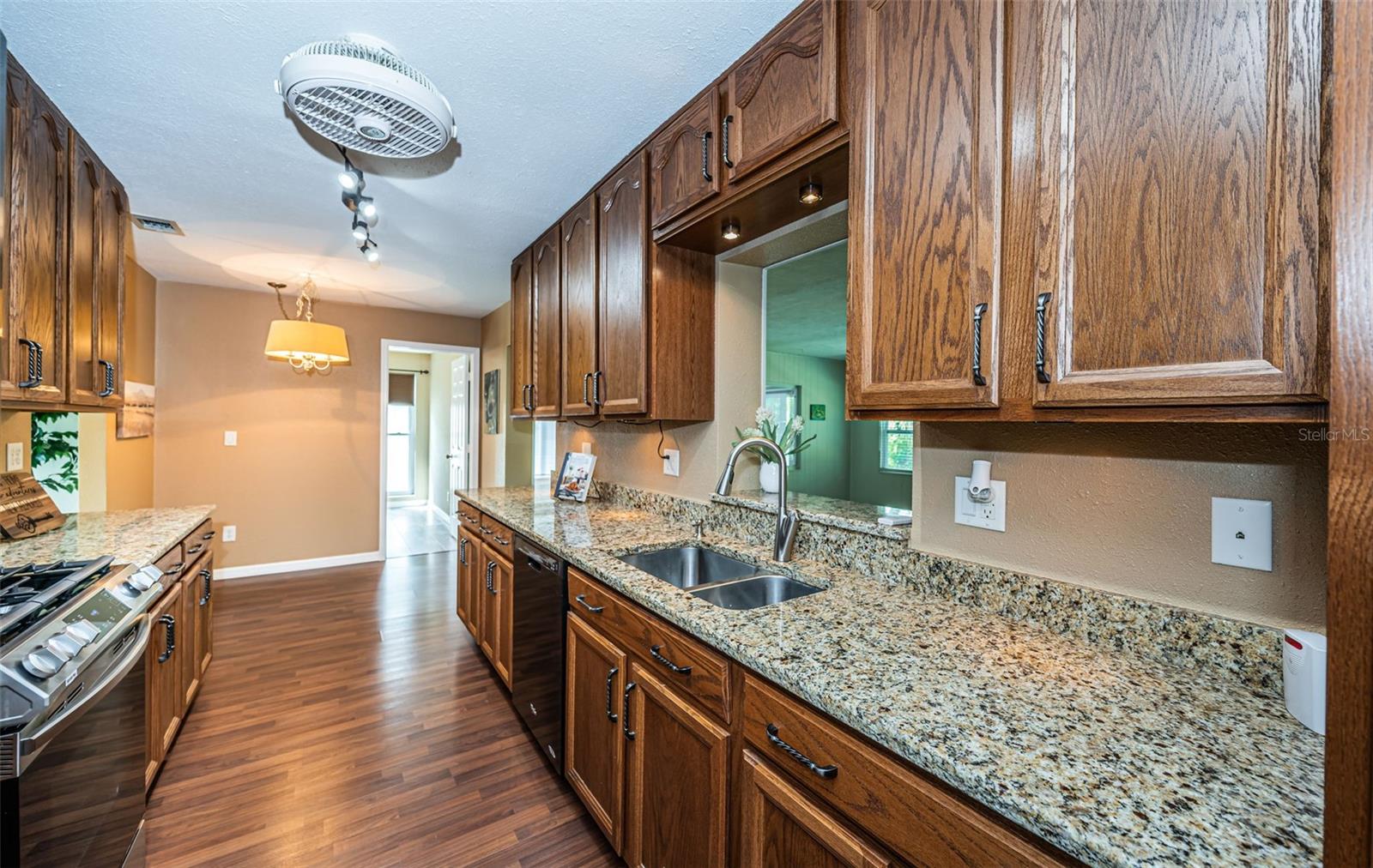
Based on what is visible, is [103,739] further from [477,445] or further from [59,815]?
[477,445]

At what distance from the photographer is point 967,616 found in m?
1.25

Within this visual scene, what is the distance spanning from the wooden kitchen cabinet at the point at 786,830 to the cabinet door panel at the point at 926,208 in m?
0.75

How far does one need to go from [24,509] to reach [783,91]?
124 inches

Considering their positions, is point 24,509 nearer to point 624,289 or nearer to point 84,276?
point 84,276

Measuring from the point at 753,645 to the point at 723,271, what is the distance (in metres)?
1.58

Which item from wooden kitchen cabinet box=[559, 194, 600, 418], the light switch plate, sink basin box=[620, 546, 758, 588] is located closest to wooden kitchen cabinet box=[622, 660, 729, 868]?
sink basin box=[620, 546, 758, 588]

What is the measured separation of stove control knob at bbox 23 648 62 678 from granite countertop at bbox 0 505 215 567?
78 cm

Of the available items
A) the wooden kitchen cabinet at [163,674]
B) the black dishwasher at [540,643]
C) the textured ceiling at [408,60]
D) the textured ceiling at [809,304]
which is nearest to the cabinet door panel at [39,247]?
the textured ceiling at [408,60]

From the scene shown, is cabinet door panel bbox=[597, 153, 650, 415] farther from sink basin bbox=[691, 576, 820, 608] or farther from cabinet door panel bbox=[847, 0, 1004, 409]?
cabinet door panel bbox=[847, 0, 1004, 409]

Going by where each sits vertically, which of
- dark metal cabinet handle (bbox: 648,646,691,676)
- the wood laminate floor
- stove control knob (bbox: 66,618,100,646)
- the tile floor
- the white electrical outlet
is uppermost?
the white electrical outlet

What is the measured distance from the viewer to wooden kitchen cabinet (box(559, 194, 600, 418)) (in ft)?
8.20

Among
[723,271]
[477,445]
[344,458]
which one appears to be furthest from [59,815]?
[477,445]

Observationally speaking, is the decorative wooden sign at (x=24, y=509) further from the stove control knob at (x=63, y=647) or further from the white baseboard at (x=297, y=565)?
the white baseboard at (x=297, y=565)

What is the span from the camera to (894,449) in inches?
209
